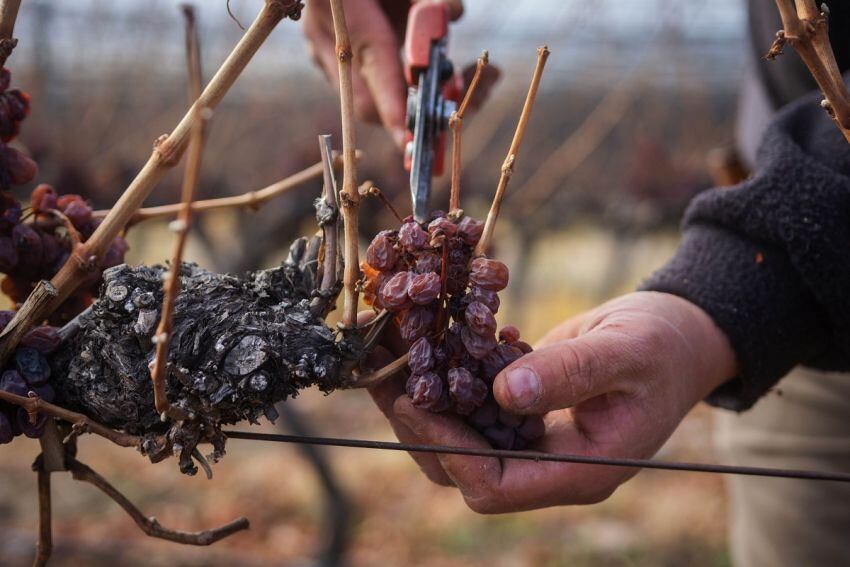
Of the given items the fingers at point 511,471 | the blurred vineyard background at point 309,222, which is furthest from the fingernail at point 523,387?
the blurred vineyard background at point 309,222

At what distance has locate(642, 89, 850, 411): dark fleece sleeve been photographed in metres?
1.13

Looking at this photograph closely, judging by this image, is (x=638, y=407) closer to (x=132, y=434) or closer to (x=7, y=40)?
(x=132, y=434)

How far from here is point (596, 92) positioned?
7992 mm

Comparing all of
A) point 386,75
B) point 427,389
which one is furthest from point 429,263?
point 386,75

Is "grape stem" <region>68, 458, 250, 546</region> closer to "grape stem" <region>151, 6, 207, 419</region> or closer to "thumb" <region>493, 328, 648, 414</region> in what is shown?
"grape stem" <region>151, 6, 207, 419</region>

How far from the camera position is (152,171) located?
2.42ft

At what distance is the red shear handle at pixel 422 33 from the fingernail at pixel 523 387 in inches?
23.5

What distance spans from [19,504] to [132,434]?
138 inches

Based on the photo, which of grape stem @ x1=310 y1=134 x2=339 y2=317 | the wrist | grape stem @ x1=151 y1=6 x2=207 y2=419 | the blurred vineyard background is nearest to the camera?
grape stem @ x1=151 y1=6 x2=207 y2=419

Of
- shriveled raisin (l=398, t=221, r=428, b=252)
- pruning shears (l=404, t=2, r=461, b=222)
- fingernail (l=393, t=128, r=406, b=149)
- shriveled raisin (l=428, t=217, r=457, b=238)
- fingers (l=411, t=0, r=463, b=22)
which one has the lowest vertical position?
shriveled raisin (l=398, t=221, r=428, b=252)

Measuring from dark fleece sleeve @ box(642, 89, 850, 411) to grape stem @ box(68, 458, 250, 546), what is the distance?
756 millimetres

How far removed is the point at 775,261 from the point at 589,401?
17.2 inches

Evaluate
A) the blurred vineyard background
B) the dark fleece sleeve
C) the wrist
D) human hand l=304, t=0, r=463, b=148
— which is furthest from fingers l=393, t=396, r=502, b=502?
the blurred vineyard background

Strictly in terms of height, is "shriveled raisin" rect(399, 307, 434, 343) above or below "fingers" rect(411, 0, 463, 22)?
→ below
